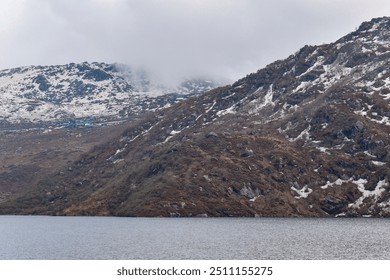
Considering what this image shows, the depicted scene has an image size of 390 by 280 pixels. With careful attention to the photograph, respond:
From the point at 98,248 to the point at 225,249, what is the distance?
119 ft

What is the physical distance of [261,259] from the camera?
140125mm

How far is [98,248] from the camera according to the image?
166 m

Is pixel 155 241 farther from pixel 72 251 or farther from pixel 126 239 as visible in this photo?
pixel 72 251

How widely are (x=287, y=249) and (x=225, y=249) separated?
17.2 metres

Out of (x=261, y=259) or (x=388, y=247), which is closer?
(x=261, y=259)

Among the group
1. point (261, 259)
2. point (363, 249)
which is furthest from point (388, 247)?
point (261, 259)
